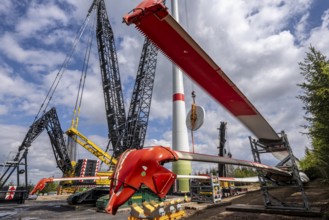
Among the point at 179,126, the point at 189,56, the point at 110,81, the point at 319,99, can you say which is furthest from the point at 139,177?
the point at 110,81

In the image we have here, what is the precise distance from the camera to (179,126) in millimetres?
27016

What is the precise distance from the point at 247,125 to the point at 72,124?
37.6m

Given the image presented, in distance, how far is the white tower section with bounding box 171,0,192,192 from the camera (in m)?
26.3

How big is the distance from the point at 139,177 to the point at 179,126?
23603 millimetres

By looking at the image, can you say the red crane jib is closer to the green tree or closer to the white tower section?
the green tree

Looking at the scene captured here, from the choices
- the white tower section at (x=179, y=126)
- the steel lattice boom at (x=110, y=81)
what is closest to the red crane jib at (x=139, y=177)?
the white tower section at (x=179, y=126)

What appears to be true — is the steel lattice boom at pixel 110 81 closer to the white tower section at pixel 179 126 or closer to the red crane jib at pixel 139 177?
the white tower section at pixel 179 126

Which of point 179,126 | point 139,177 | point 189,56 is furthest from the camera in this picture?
point 179,126

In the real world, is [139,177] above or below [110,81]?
below

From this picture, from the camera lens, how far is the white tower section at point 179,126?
2630cm

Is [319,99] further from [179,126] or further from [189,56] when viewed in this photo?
[179,126]

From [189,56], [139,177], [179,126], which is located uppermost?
[179,126]

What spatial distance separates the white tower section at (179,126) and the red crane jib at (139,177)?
74.2ft

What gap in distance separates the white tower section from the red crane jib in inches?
890
